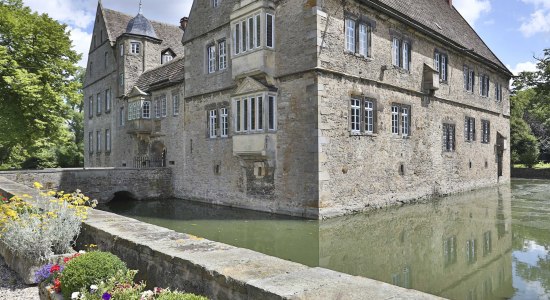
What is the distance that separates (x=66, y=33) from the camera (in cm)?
2148

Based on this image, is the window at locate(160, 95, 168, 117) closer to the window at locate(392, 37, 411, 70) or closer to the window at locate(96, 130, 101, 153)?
the window at locate(96, 130, 101, 153)

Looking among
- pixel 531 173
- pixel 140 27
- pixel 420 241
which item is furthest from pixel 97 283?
pixel 531 173

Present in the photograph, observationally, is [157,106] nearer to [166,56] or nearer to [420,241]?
[166,56]

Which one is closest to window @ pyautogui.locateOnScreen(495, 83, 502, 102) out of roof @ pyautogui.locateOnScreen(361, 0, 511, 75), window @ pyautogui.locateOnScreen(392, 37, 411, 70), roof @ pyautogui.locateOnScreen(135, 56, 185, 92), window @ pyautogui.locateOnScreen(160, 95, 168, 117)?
roof @ pyautogui.locateOnScreen(361, 0, 511, 75)

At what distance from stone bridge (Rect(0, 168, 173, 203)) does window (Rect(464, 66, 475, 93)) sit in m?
18.9

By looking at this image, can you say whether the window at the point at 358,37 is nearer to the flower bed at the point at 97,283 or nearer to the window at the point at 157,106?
the window at the point at 157,106

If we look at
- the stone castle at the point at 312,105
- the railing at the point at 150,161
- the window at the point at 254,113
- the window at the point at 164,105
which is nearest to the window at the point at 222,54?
the stone castle at the point at 312,105

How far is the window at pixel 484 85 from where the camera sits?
27.1 metres

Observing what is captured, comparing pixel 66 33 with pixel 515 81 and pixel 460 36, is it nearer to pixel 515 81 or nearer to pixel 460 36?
pixel 460 36

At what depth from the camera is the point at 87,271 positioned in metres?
4.20

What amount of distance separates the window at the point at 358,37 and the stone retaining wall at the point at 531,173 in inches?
1059

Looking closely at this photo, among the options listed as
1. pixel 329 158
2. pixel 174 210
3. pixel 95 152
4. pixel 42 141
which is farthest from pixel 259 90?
pixel 95 152

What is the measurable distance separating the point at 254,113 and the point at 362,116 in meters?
4.48

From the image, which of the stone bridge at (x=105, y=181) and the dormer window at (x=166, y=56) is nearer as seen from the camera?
the stone bridge at (x=105, y=181)
